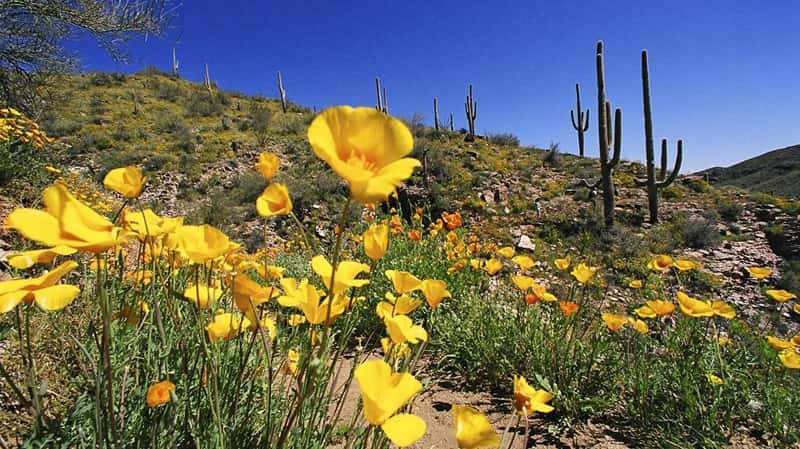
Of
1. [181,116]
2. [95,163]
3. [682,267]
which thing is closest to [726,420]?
[682,267]

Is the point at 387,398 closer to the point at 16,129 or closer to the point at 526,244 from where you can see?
the point at 16,129

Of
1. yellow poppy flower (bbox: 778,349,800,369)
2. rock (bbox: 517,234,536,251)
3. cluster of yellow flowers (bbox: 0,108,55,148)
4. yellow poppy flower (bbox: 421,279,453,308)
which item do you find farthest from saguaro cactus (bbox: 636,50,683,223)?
cluster of yellow flowers (bbox: 0,108,55,148)

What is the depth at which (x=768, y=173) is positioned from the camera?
25.9 m

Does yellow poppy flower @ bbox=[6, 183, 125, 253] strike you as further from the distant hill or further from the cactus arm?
the distant hill

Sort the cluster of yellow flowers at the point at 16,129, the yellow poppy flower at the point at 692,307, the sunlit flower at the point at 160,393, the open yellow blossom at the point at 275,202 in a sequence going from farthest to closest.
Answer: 1. the cluster of yellow flowers at the point at 16,129
2. the yellow poppy flower at the point at 692,307
3. the open yellow blossom at the point at 275,202
4. the sunlit flower at the point at 160,393

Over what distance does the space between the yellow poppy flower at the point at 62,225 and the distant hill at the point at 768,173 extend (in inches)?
987

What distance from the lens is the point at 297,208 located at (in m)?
9.98

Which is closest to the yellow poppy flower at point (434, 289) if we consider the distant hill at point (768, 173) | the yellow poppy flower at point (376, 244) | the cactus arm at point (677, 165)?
the yellow poppy flower at point (376, 244)

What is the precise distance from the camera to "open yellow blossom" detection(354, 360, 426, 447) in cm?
58

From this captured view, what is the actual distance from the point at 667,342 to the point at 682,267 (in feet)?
1.59

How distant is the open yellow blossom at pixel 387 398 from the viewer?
584 millimetres

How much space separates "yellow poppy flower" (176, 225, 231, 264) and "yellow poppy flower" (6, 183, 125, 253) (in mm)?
150

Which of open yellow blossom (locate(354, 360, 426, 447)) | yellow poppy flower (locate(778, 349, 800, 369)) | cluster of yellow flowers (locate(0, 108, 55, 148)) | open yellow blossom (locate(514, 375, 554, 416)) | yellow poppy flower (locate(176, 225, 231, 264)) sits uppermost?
cluster of yellow flowers (locate(0, 108, 55, 148))

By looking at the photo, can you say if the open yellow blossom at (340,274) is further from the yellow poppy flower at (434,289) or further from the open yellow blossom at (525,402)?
the open yellow blossom at (525,402)
